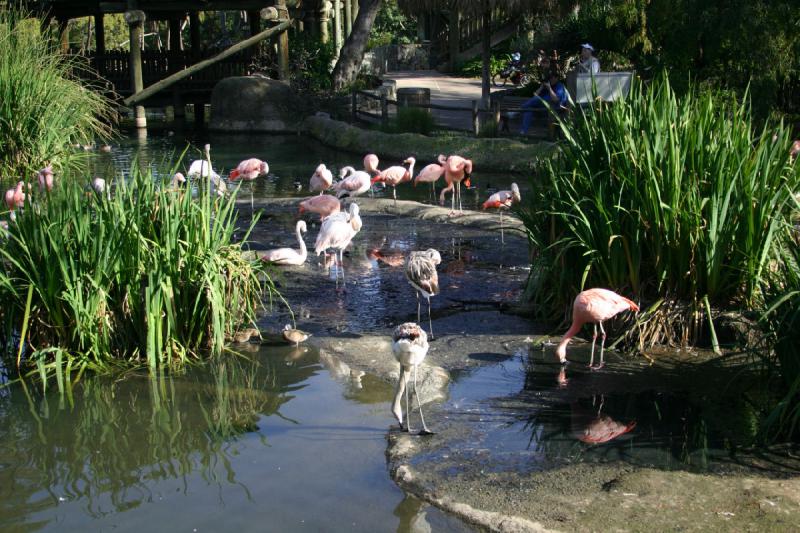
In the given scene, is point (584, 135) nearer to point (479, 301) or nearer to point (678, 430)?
point (479, 301)

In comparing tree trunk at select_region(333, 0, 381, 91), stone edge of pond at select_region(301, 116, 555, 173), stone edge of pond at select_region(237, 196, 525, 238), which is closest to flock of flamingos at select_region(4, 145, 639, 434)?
stone edge of pond at select_region(237, 196, 525, 238)

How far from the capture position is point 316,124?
20391 mm

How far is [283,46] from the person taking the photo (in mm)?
22500

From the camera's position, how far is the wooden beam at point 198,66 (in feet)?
72.6

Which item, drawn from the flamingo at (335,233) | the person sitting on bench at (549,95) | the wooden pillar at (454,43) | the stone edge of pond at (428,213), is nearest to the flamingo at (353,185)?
the stone edge of pond at (428,213)

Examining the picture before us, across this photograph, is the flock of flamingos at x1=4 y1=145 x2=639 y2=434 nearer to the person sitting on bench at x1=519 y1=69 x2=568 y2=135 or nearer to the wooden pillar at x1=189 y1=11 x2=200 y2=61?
the person sitting on bench at x1=519 y1=69 x2=568 y2=135

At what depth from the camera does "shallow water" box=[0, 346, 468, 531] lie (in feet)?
13.8

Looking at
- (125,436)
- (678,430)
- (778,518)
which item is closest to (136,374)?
(125,436)

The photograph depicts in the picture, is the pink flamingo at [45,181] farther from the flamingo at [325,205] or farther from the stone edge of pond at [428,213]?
the stone edge of pond at [428,213]

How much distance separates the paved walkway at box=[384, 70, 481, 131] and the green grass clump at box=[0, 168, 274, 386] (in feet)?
39.8

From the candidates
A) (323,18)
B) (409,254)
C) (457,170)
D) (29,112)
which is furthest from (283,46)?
(409,254)

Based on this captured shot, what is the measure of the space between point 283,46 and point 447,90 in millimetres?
5175

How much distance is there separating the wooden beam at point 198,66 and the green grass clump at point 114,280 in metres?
16.6

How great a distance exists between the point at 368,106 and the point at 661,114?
48.9ft
